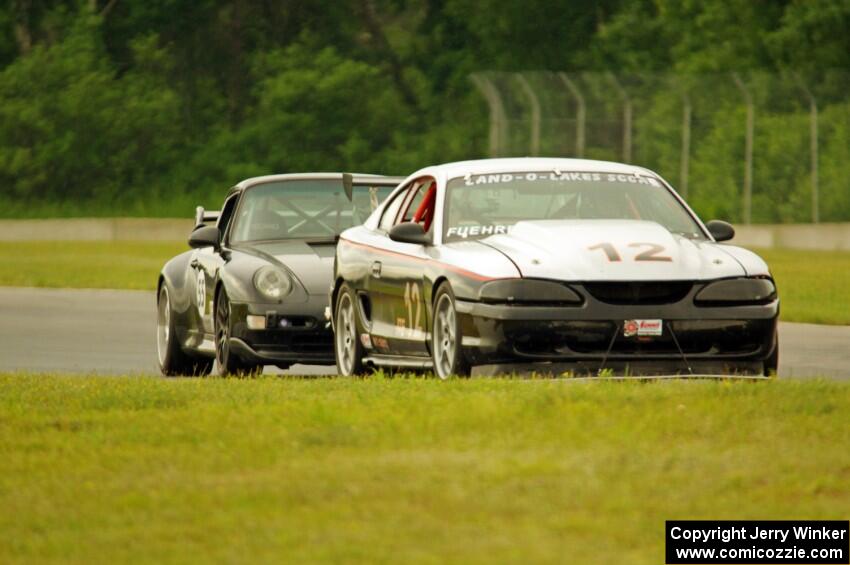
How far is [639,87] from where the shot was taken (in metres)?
38.0

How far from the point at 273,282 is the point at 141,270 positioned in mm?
19824

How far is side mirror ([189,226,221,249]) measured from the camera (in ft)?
48.3

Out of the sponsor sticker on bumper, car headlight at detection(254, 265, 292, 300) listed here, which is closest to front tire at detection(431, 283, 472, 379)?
the sponsor sticker on bumper

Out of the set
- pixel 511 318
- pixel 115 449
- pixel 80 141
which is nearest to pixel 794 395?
pixel 511 318

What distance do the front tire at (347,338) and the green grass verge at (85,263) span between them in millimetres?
14940

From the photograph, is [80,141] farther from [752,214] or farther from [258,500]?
[258,500]

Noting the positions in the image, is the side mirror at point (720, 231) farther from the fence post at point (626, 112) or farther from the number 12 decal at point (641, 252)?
the fence post at point (626, 112)

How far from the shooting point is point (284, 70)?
57.1 metres

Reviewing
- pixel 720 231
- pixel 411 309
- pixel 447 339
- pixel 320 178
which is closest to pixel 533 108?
pixel 320 178

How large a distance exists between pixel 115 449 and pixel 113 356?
8501 mm

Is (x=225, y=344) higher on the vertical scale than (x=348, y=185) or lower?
lower

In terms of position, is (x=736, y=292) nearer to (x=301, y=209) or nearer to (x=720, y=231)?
(x=720, y=231)

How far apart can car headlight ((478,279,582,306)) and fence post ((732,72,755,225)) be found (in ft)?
90.9

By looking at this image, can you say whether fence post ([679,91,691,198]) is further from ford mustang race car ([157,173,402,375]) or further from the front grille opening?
the front grille opening
